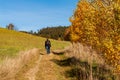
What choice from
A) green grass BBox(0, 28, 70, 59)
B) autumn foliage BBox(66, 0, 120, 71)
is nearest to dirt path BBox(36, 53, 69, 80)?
autumn foliage BBox(66, 0, 120, 71)

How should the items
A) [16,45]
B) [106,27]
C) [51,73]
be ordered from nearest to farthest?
[106,27]
[51,73]
[16,45]

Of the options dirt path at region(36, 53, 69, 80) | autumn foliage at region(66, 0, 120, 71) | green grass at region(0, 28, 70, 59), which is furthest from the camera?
green grass at region(0, 28, 70, 59)

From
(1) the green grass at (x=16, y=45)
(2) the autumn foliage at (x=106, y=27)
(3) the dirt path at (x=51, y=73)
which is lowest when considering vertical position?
(3) the dirt path at (x=51, y=73)

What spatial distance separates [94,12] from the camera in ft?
66.7

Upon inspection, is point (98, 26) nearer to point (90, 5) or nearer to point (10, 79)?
point (90, 5)

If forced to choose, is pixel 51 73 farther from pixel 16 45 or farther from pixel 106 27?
pixel 16 45

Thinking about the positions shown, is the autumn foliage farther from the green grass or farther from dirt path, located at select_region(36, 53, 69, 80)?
the green grass

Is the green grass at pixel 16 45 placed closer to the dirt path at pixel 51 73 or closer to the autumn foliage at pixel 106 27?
the dirt path at pixel 51 73

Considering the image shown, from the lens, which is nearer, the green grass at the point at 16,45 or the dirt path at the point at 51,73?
the dirt path at the point at 51,73

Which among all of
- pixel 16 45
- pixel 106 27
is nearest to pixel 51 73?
pixel 106 27

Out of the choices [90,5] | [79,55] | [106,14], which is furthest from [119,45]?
[79,55]

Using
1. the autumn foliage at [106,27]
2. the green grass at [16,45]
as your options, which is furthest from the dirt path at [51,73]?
the green grass at [16,45]

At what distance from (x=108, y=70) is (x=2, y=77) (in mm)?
8092

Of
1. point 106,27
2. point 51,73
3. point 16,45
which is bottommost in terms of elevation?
point 51,73
